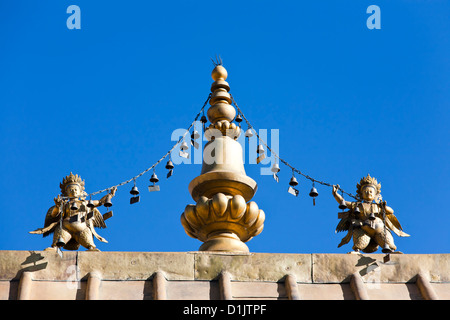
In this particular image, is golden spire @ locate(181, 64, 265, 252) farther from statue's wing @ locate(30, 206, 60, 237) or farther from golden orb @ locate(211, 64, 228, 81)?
statue's wing @ locate(30, 206, 60, 237)

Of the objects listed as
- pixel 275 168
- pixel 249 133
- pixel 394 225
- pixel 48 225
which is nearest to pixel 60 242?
pixel 48 225

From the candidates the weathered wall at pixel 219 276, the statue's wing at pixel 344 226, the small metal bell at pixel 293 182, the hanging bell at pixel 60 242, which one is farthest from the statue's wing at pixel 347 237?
the hanging bell at pixel 60 242

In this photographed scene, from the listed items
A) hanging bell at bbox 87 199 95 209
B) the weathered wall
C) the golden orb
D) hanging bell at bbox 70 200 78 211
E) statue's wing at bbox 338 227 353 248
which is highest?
the golden orb

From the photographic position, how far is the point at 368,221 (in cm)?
2239

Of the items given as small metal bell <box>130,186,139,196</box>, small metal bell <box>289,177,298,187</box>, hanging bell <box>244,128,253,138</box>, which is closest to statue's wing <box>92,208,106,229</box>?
small metal bell <box>130,186,139,196</box>

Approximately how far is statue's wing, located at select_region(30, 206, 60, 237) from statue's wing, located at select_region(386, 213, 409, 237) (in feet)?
20.6

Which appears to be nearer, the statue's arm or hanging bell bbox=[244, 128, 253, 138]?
the statue's arm

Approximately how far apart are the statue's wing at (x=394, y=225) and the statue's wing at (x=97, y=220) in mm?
5409

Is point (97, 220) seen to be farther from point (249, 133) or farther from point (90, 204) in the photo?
point (249, 133)

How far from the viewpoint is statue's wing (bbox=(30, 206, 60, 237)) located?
2172 centimetres

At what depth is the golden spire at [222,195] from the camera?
20.5 meters

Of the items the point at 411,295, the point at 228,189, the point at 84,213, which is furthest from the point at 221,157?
the point at 411,295
